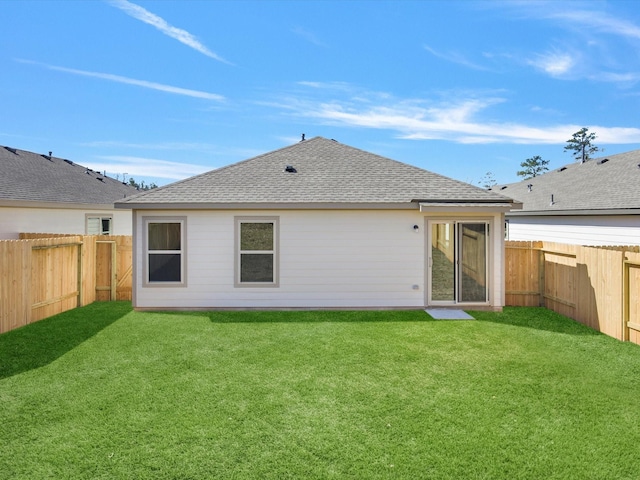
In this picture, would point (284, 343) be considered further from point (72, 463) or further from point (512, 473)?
point (512, 473)

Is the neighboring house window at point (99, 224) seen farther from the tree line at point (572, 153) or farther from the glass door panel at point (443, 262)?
the tree line at point (572, 153)

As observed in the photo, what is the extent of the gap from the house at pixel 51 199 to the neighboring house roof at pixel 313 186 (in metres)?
7.01

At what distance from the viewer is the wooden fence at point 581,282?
276 inches

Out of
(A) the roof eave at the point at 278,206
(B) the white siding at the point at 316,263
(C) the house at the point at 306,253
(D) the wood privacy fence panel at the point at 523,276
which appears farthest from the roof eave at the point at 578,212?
(A) the roof eave at the point at 278,206

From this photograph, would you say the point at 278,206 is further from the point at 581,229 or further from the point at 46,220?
the point at 581,229

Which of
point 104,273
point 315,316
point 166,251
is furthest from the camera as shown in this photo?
point 104,273

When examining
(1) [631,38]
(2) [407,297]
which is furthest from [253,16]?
(1) [631,38]

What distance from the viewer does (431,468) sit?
3.22 meters

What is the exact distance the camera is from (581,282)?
330 inches

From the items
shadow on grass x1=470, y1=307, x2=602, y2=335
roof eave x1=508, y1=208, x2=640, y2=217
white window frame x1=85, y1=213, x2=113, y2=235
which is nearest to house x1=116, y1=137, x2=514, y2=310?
shadow on grass x1=470, y1=307, x2=602, y2=335

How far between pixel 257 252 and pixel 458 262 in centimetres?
508

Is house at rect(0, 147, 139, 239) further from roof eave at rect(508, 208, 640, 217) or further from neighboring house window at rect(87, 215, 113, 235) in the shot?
roof eave at rect(508, 208, 640, 217)

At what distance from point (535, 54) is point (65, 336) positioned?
1949cm

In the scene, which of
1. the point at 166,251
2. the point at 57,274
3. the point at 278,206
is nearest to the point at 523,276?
the point at 278,206
